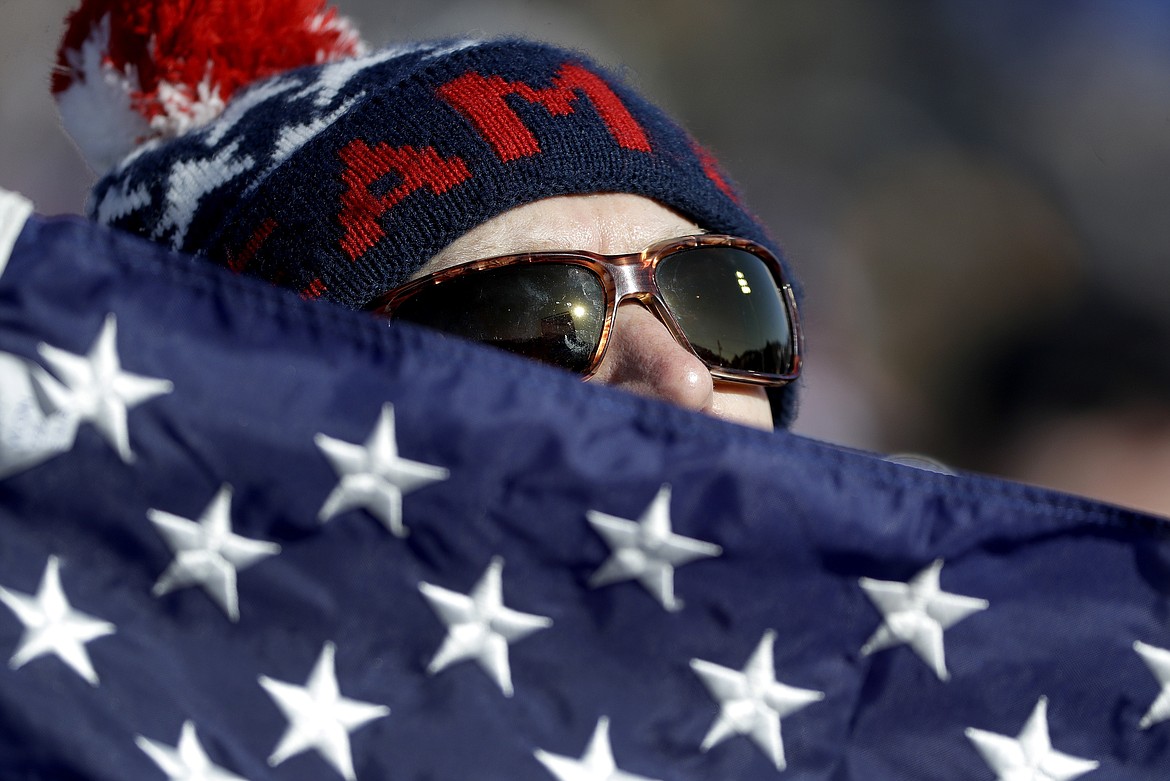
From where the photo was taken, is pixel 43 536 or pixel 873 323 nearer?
pixel 43 536

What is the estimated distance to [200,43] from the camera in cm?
206

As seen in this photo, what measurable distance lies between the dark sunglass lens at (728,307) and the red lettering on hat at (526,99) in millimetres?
252

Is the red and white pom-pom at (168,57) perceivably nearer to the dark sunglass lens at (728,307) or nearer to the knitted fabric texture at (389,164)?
the knitted fabric texture at (389,164)

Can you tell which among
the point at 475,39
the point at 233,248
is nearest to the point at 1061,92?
the point at 475,39

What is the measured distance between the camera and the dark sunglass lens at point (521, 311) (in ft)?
5.29

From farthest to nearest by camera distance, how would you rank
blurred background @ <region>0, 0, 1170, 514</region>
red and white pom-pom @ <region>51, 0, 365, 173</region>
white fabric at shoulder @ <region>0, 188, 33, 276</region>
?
1. blurred background @ <region>0, 0, 1170, 514</region>
2. red and white pom-pom @ <region>51, 0, 365, 173</region>
3. white fabric at shoulder @ <region>0, 188, 33, 276</region>

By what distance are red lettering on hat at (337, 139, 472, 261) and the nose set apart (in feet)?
1.14

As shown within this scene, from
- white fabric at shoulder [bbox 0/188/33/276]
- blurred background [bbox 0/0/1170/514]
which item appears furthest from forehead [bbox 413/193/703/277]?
blurred background [bbox 0/0/1170/514]

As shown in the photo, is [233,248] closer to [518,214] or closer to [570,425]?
[518,214]

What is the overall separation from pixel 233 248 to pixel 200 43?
1.73 feet

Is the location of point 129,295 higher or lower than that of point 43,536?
higher

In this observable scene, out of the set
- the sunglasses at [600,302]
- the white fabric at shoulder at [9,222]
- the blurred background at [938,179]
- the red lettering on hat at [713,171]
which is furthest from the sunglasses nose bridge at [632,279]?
the blurred background at [938,179]

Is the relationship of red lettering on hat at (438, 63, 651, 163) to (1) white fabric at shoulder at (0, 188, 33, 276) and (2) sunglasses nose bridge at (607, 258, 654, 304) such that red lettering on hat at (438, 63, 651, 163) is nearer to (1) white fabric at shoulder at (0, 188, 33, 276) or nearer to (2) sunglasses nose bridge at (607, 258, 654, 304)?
(2) sunglasses nose bridge at (607, 258, 654, 304)

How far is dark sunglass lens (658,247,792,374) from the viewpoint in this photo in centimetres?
176
